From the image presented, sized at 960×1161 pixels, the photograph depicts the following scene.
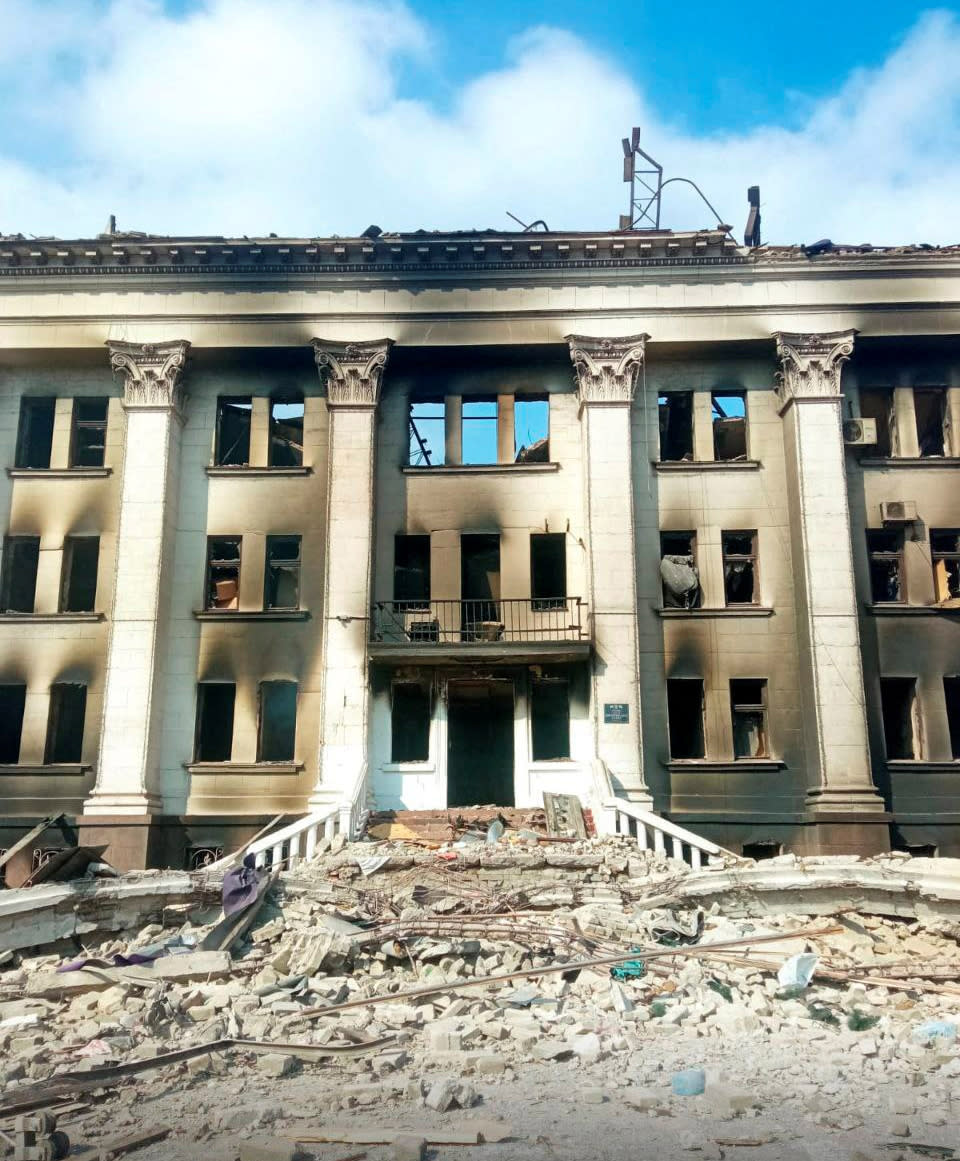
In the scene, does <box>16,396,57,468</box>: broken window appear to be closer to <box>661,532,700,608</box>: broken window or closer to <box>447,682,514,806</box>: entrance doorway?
<box>447,682,514,806</box>: entrance doorway

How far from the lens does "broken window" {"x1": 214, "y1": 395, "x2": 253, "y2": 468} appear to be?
25.0m

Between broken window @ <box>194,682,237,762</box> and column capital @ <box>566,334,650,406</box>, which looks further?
column capital @ <box>566,334,650,406</box>

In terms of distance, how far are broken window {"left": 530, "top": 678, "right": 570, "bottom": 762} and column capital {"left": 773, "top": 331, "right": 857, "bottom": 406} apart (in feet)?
27.3

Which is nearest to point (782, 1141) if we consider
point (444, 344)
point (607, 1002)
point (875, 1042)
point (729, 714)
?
point (875, 1042)

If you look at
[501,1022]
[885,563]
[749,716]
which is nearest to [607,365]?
[885,563]

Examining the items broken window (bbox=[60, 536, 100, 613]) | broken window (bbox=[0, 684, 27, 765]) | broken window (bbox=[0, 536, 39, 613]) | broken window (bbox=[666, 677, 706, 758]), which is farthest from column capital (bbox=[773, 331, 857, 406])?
broken window (bbox=[0, 684, 27, 765])

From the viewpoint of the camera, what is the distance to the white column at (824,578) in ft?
71.2

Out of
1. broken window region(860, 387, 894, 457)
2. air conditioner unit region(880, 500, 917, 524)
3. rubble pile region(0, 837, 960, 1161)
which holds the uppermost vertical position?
broken window region(860, 387, 894, 457)

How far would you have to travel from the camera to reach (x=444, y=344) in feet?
79.0

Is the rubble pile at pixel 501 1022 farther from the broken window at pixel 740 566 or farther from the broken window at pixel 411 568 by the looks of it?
the broken window at pixel 740 566

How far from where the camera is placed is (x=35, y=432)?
25.2 m

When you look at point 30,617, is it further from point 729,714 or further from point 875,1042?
point 875,1042

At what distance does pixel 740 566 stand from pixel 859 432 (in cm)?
394

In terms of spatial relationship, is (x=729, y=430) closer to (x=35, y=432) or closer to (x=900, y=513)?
(x=900, y=513)
